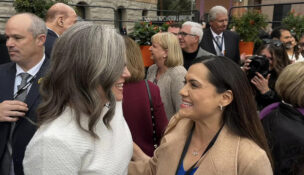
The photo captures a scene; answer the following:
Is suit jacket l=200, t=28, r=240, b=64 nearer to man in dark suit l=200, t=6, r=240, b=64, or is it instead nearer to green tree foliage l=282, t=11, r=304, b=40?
man in dark suit l=200, t=6, r=240, b=64

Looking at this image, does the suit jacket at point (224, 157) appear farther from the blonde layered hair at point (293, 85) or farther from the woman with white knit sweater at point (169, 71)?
the woman with white knit sweater at point (169, 71)

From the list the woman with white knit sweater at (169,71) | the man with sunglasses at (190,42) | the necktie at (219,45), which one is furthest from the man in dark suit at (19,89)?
the necktie at (219,45)

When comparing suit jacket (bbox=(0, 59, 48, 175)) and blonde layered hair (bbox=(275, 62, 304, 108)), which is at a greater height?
blonde layered hair (bbox=(275, 62, 304, 108))

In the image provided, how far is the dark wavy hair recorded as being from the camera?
146 centimetres

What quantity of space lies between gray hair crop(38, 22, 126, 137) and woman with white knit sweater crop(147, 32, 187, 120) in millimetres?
1618

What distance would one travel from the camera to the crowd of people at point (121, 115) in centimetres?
117

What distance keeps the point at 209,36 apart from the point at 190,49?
1.10m

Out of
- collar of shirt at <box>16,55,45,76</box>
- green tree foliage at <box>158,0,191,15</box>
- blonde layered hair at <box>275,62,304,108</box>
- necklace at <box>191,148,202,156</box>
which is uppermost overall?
green tree foliage at <box>158,0,191,15</box>

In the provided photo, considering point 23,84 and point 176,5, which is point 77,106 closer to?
point 23,84

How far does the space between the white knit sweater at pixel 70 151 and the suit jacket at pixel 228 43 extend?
11.4ft

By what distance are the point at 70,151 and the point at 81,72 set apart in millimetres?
328

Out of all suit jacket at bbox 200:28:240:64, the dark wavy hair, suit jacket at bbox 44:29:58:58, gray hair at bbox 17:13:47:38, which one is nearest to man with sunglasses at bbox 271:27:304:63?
suit jacket at bbox 200:28:240:64

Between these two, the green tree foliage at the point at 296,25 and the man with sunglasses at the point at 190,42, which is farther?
the green tree foliage at the point at 296,25

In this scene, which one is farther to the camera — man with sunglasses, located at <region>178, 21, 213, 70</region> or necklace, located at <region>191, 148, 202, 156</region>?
man with sunglasses, located at <region>178, 21, 213, 70</region>
